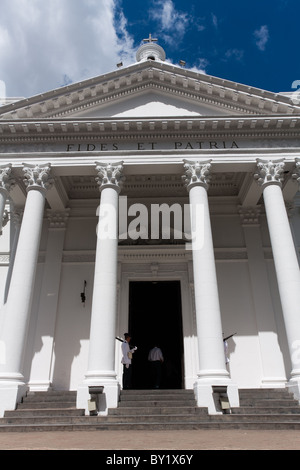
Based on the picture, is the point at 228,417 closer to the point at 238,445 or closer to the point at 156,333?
the point at 238,445

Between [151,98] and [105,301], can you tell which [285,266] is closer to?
[105,301]

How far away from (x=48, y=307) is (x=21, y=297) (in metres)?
4.33

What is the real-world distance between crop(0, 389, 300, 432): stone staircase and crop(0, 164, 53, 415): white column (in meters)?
0.70

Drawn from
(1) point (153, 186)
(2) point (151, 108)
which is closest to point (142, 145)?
(2) point (151, 108)

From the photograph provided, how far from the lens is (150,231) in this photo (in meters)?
18.0

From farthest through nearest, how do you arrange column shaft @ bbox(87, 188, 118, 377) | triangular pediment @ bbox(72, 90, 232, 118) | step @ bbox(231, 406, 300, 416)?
triangular pediment @ bbox(72, 90, 232, 118) < column shaft @ bbox(87, 188, 118, 377) < step @ bbox(231, 406, 300, 416)

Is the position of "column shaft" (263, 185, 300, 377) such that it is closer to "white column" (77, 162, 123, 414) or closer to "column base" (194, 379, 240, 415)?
"column base" (194, 379, 240, 415)

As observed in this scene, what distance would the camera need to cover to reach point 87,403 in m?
10.3

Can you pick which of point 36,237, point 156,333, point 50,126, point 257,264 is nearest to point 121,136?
point 50,126

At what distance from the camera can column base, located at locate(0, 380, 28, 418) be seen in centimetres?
1052

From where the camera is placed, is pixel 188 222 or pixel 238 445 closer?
pixel 238 445

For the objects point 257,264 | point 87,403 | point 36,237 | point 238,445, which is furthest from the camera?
point 257,264

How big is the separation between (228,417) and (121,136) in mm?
11046

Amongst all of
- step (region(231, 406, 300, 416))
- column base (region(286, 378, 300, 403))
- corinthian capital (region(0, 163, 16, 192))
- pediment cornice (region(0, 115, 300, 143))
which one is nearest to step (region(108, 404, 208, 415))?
step (region(231, 406, 300, 416))
